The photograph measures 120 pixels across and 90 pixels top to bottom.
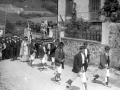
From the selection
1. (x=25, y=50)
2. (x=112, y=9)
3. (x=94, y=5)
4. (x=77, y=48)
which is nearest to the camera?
(x=25, y=50)

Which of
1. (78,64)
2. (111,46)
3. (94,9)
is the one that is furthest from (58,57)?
(94,9)

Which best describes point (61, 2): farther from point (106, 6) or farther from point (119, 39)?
point (119, 39)

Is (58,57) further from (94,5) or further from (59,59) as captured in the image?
(94,5)

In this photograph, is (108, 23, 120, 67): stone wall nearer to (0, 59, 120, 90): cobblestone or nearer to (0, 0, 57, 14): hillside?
(0, 59, 120, 90): cobblestone

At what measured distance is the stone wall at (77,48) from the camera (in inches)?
449

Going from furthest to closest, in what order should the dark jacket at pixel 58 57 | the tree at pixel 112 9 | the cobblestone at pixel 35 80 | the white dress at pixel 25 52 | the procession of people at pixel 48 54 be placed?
the tree at pixel 112 9, the white dress at pixel 25 52, the dark jacket at pixel 58 57, the cobblestone at pixel 35 80, the procession of people at pixel 48 54

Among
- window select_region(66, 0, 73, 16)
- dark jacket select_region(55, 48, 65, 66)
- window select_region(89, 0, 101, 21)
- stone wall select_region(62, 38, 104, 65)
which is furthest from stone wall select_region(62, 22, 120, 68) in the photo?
window select_region(66, 0, 73, 16)

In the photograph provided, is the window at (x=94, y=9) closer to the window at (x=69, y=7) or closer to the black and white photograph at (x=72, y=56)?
the black and white photograph at (x=72, y=56)

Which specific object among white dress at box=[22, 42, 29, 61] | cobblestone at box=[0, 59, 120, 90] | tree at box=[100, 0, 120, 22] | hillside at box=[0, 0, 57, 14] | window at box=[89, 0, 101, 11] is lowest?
cobblestone at box=[0, 59, 120, 90]

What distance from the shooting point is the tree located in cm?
1514

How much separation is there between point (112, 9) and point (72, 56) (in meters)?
5.42

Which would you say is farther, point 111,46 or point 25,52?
point 25,52

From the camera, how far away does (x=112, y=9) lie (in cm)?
1538

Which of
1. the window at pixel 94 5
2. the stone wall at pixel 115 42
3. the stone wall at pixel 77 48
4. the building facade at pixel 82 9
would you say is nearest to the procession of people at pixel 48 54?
the stone wall at pixel 115 42
